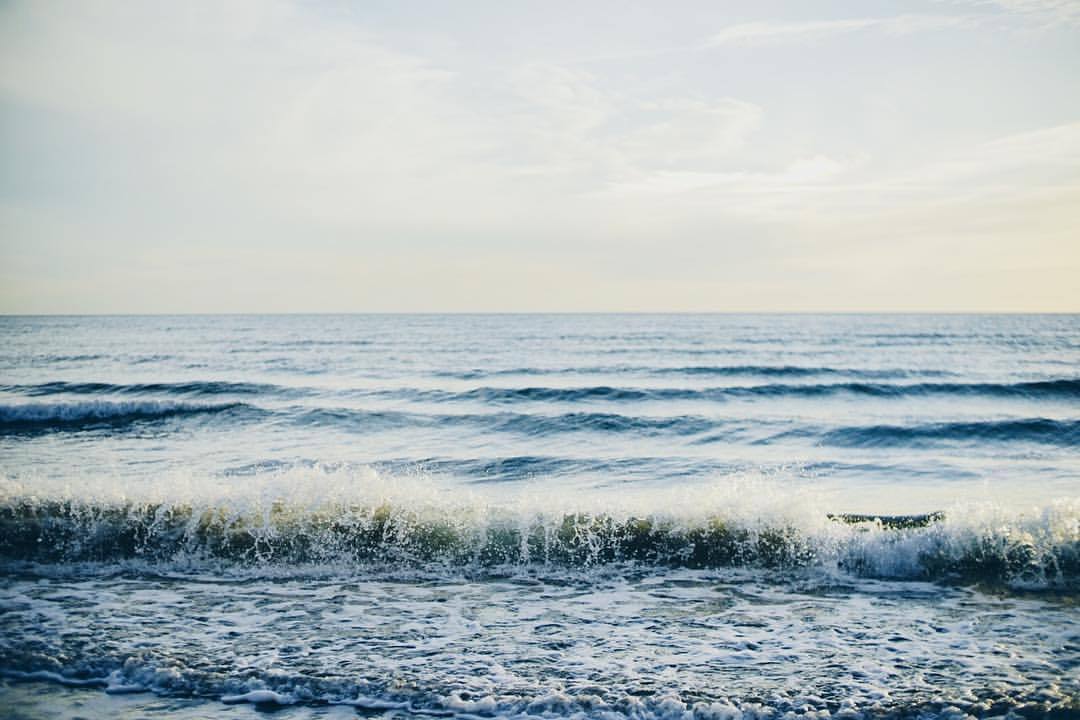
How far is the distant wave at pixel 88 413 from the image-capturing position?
18.8 metres

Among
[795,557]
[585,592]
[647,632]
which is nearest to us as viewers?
[647,632]

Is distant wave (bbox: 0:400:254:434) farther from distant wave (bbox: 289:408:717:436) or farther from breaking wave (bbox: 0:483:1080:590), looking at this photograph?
breaking wave (bbox: 0:483:1080:590)

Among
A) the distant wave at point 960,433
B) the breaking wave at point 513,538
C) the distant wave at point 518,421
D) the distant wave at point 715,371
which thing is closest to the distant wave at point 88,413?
the distant wave at point 518,421

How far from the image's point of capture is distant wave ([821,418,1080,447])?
52.7 ft

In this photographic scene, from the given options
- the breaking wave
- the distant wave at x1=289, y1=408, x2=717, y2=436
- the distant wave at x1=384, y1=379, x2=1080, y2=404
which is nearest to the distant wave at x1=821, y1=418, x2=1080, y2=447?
the distant wave at x1=289, y1=408, x2=717, y2=436

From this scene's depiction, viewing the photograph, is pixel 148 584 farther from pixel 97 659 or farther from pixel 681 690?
pixel 681 690

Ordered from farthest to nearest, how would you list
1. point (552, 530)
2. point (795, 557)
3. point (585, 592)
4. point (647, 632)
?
point (552, 530) → point (795, 557) → point (585, 592) → point (647, 632)

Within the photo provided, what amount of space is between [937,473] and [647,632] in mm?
9419

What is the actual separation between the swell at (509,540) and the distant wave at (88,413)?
10.9m

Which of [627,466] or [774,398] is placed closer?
[627,466]

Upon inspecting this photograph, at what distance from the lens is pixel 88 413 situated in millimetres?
19812

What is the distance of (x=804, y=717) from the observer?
468 cm

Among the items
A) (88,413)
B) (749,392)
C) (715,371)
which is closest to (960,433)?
(749,392)

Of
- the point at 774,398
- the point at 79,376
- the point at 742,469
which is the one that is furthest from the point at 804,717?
the point at 79,376
